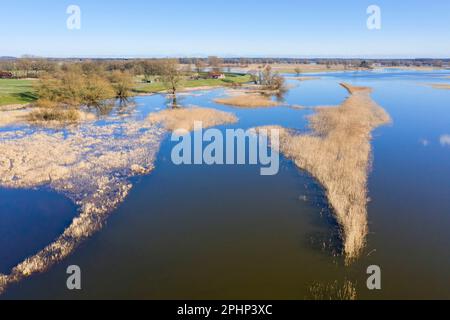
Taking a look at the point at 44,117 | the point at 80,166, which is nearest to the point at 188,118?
the point at 44,117

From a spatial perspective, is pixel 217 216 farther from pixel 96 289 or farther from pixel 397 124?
pixel 397 124

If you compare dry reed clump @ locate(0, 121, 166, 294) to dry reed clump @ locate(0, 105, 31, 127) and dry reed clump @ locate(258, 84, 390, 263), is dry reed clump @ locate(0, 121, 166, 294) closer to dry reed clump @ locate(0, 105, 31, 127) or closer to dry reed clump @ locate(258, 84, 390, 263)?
dry reed clump @ locate(0, 105, 31, 127)

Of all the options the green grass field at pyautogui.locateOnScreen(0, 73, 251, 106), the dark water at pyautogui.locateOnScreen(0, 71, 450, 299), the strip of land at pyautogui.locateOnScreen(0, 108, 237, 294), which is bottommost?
the dark water at pyautogui.locateOnScreen(0, 71, 450, 299)

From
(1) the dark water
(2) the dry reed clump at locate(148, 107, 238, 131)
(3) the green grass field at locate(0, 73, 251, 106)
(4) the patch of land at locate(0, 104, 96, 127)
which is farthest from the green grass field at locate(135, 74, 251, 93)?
(1) the dark water

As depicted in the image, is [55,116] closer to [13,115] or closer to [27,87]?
[13,115]

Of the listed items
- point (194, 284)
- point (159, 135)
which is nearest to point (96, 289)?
point (194, 284)

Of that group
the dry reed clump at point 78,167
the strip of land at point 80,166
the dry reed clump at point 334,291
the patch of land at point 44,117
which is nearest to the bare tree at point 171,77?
the patch of land at point 44,117
